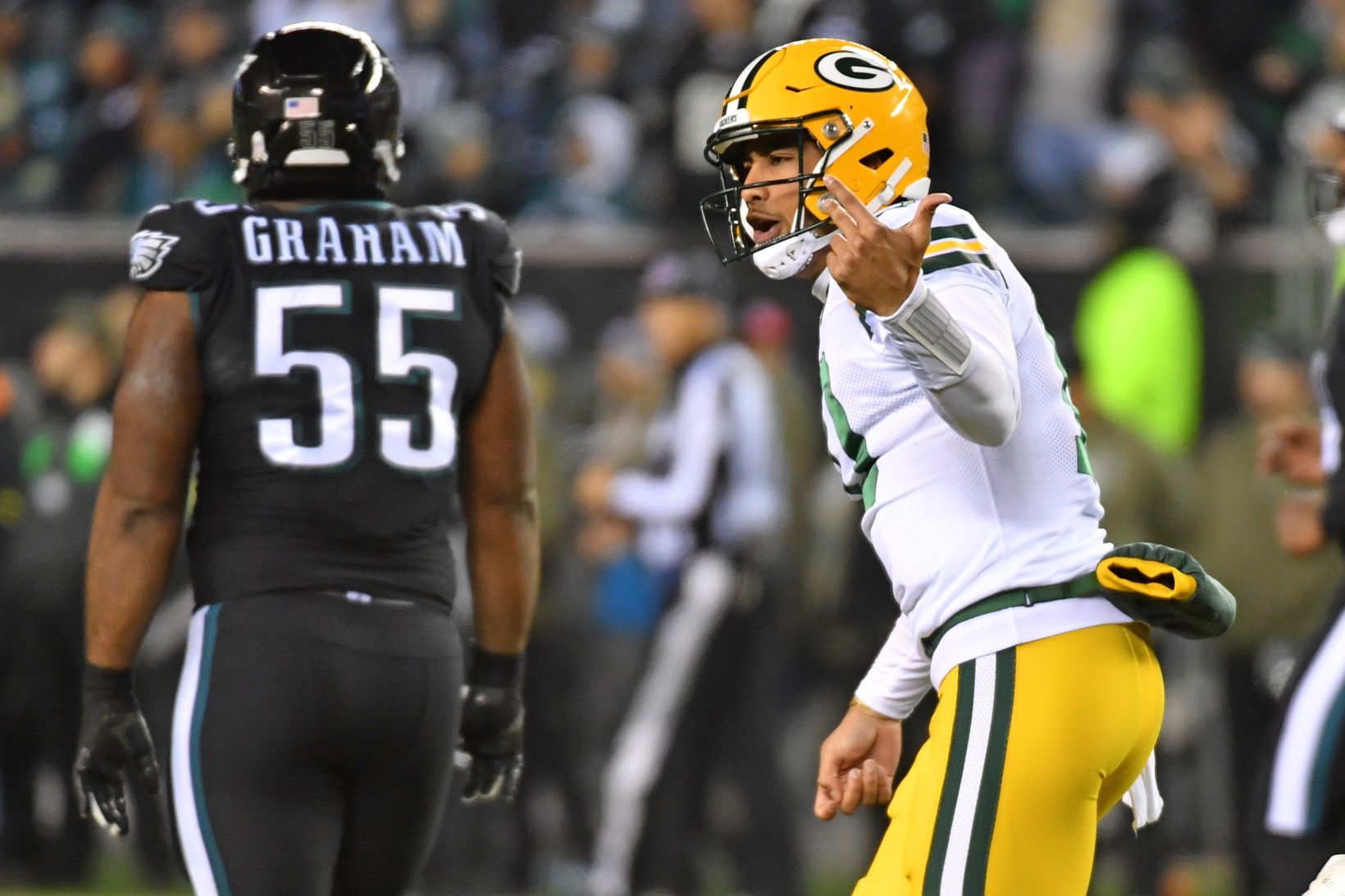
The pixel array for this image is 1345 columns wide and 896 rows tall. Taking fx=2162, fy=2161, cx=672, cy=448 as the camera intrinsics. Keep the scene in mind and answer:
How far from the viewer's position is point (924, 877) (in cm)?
318

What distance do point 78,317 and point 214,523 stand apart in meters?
5.02

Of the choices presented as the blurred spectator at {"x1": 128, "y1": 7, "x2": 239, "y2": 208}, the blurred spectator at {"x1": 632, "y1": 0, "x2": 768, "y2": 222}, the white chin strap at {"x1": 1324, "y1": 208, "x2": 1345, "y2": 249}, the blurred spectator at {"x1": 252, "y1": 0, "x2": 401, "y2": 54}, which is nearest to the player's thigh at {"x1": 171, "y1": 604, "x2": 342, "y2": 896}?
the white chin strap at {"x1": 1324, "y1": 208, "x2": 1345, "y2": 249}

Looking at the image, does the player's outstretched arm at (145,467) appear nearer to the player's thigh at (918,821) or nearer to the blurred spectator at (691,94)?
the player's thigh at (918,821)

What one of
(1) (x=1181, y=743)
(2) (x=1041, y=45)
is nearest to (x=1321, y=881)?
(1) (x=1181, y=743)

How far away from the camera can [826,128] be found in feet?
11.3

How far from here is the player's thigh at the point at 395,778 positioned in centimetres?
360

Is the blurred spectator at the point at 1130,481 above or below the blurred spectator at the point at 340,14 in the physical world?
below

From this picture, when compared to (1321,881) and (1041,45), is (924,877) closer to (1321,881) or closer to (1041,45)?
(1321,881)

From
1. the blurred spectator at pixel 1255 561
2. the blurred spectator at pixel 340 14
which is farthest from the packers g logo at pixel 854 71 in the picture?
the blurred spectator at pixel 340 14

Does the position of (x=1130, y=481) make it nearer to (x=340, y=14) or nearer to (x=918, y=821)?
(x=918, y=821)

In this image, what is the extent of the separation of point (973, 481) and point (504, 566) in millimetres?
1088

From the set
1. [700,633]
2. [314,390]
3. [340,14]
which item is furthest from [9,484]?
[314,390]

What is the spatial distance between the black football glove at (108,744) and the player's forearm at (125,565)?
0.05 metres

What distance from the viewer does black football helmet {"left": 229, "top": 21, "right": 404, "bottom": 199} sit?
12.5 ft
